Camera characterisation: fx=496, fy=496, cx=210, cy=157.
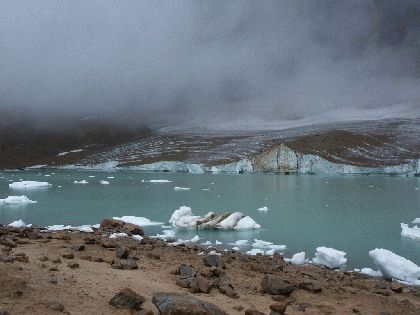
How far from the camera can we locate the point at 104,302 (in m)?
7.28

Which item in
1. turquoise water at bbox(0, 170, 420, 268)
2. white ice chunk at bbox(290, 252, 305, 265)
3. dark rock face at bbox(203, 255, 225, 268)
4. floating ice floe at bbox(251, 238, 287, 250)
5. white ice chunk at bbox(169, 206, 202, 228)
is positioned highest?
dark rock face at bbox(203, 255, 225, 268)

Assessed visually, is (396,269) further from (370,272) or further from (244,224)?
(244,224)

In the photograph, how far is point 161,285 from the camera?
28.9ft

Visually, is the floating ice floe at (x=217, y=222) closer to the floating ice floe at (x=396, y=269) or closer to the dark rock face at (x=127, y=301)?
the floating ice floe at (x=396, y=269)

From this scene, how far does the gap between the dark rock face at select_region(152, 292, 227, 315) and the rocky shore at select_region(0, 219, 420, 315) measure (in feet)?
0.04

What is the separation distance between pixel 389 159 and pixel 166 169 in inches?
2574

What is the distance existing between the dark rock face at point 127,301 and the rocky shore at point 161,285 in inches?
0.6

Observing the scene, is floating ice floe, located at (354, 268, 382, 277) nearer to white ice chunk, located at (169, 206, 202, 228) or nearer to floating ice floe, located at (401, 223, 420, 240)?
floating ice floe, located at (401, 223, 420, 240)

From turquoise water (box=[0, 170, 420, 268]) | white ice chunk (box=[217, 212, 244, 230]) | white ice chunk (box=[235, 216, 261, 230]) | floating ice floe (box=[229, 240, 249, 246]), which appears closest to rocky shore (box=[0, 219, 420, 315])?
turquoise water (box=[0, 170, 420, 268])

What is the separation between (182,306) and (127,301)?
0.95 m

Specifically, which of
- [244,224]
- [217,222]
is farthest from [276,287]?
[244,224]

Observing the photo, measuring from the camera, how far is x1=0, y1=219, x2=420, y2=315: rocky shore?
6969mm

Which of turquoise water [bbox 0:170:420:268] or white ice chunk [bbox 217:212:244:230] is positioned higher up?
white ice chunk [bbox 217:212:244:230]

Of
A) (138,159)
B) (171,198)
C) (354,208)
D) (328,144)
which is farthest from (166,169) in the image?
(354,208)
